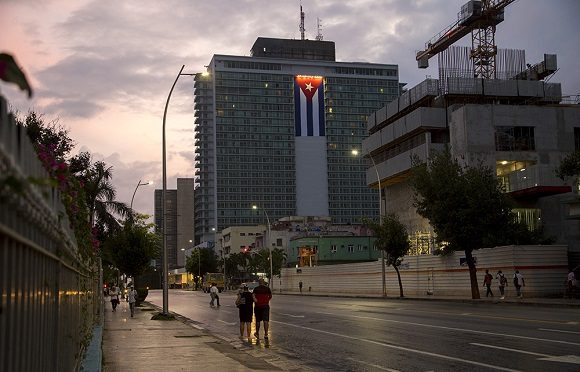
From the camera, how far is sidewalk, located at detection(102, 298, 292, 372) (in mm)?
12742

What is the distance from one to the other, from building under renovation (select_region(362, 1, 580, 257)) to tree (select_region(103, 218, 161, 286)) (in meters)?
19.2

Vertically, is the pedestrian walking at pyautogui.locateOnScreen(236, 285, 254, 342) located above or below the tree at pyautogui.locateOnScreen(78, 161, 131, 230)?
below

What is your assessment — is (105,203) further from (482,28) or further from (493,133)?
(482,28)

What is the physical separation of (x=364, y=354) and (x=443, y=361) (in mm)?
2190

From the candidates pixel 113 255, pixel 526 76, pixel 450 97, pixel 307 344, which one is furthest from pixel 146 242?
pixel 526 76

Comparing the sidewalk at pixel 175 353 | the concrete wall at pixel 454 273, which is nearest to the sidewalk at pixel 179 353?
the sidewalk at pixel 175 353

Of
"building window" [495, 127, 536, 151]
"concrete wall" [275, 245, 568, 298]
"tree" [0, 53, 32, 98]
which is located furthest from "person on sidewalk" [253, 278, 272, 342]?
"building window" [495, 127, 536, 151]

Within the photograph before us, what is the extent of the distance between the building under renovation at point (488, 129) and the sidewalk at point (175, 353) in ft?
117

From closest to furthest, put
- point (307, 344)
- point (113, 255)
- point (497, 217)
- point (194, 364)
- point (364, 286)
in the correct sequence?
1. point (194, 364)
2. point (307, 344)
3. point (497, 217)
4. point (113, 255)
5. point (364, 286)

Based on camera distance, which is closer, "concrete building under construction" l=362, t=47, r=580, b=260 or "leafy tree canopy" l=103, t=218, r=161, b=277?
"leafy tree canopy" l=103, t=218, r=161, b=277

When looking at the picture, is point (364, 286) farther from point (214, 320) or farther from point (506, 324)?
point (506, 324)

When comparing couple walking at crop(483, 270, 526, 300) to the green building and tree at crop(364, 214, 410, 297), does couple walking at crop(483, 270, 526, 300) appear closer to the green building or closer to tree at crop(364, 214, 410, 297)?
tree at crop(364, 214, 410, 297)

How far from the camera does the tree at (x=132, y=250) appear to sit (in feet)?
148

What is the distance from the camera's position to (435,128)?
235 feet
